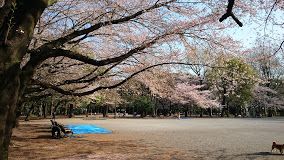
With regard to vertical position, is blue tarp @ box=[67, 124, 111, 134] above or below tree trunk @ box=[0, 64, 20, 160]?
below

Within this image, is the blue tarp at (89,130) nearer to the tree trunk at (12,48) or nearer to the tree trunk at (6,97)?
the tree trunk at (6,97)

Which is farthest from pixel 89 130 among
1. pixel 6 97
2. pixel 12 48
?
pixel 12 48

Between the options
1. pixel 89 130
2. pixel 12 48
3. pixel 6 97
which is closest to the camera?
pixel 12 48

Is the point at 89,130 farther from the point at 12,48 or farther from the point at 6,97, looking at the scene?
the point at 12,48

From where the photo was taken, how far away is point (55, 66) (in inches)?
521

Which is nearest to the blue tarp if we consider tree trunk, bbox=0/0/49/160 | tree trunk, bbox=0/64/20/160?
tree trunk, bbox=0/64/20/160

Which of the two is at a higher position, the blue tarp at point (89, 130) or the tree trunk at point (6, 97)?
the tree trunk at point (6, 97)

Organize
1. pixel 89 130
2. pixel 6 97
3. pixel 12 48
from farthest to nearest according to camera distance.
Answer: pixel 89 130, pixel 6 97, pixel 12 48

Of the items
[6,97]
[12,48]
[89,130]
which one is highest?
[12,48]

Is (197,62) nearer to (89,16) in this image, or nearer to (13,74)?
(89,16)

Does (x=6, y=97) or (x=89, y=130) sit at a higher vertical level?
(x=6, y=97)

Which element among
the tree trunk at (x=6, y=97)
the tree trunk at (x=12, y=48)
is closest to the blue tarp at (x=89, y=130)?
the tree trunk at (x=6, y=97)

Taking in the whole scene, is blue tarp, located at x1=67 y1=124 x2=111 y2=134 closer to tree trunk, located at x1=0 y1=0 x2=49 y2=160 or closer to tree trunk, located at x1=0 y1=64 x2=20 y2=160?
tree trunk, located at x1=0 y1=64 x2=20 y2=160

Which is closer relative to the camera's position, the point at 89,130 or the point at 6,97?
the point at 6,97
